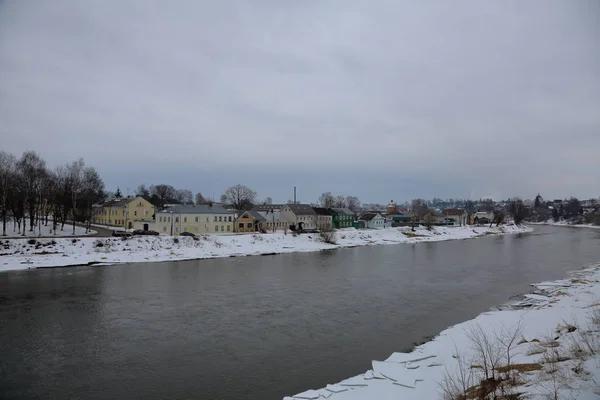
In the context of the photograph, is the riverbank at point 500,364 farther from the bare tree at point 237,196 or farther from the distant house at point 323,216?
the bare tree at point 237,196

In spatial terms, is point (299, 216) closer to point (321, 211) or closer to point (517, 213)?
point (321, 211)

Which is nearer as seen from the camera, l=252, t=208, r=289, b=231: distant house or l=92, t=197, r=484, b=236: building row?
l=92, t=197, r=484, b=236: building row

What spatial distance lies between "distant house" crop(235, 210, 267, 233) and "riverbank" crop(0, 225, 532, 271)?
7829mm

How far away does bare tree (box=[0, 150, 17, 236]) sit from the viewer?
34191 mm

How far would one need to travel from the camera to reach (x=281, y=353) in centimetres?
1073

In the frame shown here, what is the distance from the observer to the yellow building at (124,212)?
49.2m

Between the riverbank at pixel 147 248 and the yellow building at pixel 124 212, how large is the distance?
472 inches

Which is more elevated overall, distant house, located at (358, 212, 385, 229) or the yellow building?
the yellow building

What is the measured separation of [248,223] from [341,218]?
23732 millimetres

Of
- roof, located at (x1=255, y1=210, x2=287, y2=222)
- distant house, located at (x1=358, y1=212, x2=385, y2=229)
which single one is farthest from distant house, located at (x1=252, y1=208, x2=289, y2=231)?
distant house, located at (x1=358, y1=212, x2=385, y2=229)

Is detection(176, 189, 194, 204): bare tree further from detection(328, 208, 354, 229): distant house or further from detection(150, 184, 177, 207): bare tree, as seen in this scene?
detection(328, 208, 354, 229): distant house

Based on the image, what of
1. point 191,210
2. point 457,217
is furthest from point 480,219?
point 191,210

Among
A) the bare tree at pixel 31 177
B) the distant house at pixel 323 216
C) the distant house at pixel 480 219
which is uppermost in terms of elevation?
the bare tree at pixel 31 177

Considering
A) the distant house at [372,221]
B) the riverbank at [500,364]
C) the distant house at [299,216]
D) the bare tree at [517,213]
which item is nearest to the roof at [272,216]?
the distant house at [299,216]
